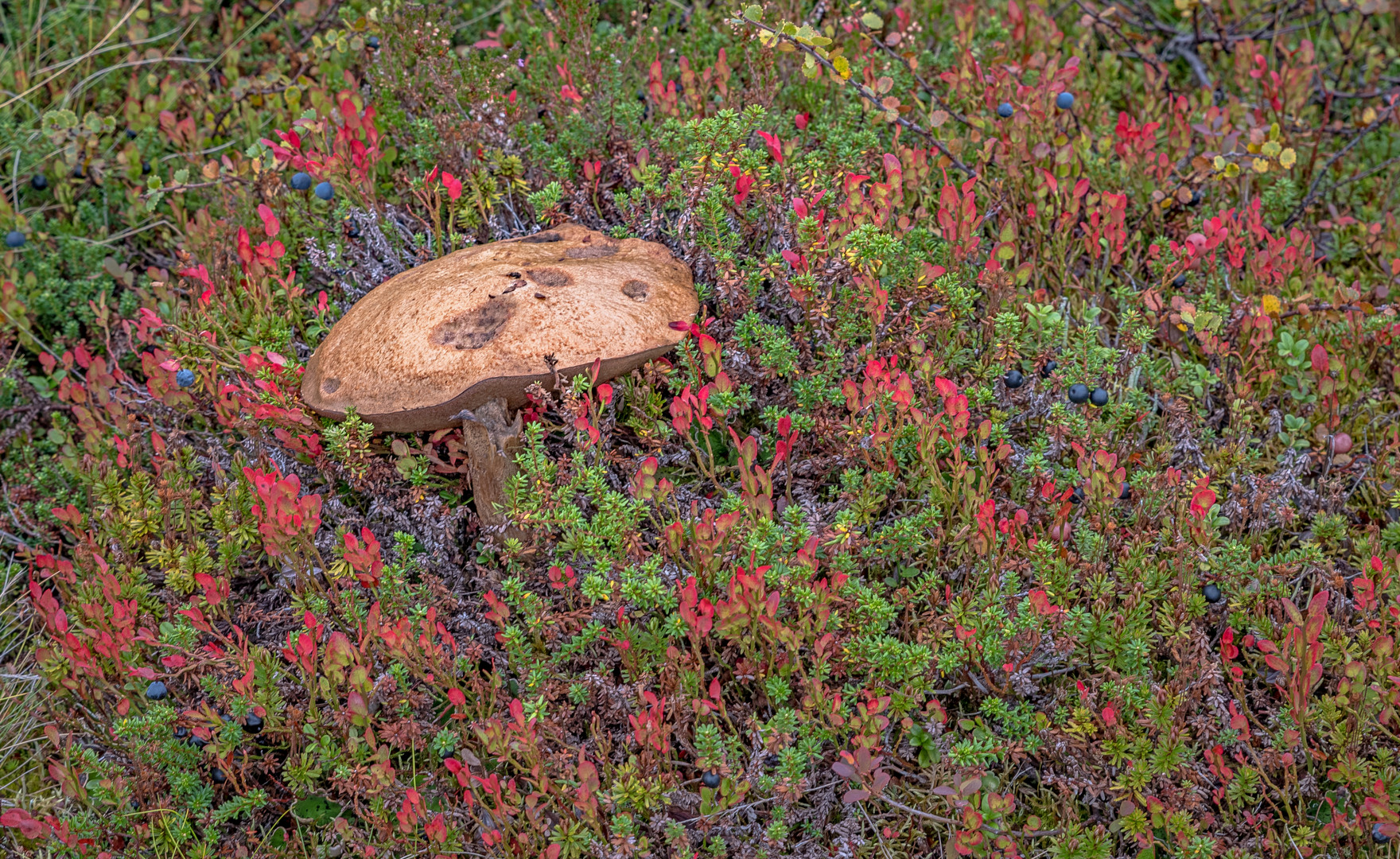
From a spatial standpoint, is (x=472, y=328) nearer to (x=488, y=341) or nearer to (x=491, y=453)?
(x=488, y=341)

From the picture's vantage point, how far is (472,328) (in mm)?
3053

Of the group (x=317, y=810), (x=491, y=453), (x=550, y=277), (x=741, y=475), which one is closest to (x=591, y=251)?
(x=550, y=277)

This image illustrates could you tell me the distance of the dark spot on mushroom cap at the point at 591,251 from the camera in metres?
3.55

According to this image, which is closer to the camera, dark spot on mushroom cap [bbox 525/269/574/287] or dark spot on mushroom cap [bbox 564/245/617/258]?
dark spot on mushroom cap [bbox 525/269/574/287]

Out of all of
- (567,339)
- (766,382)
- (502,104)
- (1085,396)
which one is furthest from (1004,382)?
(502,104)

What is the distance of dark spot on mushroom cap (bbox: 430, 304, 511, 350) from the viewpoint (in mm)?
3012

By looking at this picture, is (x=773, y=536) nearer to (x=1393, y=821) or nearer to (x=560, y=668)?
(x=560, y=668)

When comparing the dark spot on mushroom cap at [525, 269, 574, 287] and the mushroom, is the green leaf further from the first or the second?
the dark spot on mushroom cap at [525, 269, 574, 287]

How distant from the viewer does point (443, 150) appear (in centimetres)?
432

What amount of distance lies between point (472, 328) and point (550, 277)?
32 centimetres

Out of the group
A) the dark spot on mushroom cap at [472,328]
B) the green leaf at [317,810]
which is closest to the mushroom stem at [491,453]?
the dark spot on mushroom cap at [472,328]

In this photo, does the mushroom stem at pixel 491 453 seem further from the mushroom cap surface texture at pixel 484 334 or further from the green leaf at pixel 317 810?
the green leaf at pixel 317 810

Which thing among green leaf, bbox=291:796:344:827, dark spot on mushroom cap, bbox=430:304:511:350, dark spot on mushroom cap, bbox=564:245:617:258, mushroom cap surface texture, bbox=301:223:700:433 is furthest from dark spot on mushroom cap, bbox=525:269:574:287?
green leaf, bbox=291:796:344:827

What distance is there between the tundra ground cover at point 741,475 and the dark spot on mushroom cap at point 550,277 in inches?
13.9
